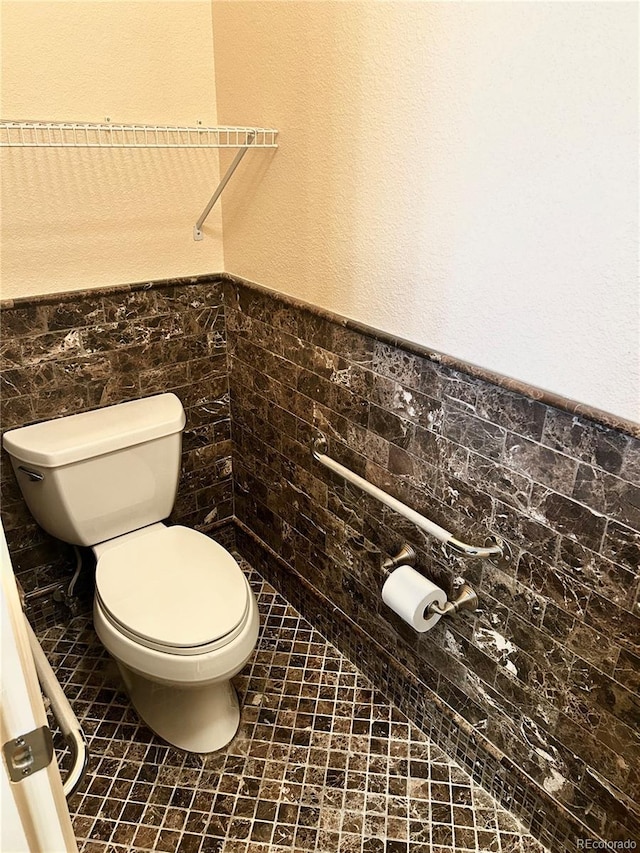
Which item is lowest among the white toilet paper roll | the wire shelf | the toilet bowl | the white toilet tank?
the toilet bowl

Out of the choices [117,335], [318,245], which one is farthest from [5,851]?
[117,335]

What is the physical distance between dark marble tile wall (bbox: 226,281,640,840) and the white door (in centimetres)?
95

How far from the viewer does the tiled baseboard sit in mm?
1489

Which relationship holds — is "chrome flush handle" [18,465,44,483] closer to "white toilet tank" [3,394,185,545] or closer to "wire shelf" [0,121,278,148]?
"white toilet tank" [3,394,185,545]

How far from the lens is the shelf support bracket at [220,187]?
5.74 feet

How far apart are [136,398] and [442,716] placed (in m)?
1.30

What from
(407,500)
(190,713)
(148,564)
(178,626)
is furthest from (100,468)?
(407,500)

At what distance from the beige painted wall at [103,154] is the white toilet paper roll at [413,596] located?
3.80 feet

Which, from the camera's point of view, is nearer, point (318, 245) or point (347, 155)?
point (347, 155)

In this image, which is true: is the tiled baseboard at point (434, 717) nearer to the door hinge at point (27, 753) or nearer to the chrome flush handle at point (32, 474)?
the chrome flush handle at point (32, 474)

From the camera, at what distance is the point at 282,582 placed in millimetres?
2256

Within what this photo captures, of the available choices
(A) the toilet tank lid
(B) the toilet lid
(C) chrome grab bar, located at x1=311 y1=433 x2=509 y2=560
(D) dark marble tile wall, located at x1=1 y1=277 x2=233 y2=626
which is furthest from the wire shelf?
(B) the toilet lid

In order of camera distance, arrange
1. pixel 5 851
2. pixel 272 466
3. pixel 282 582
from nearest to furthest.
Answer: pixel 5 851 < pixel 272 466 < pixel 282 582

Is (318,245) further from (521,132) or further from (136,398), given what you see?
(136,398)
